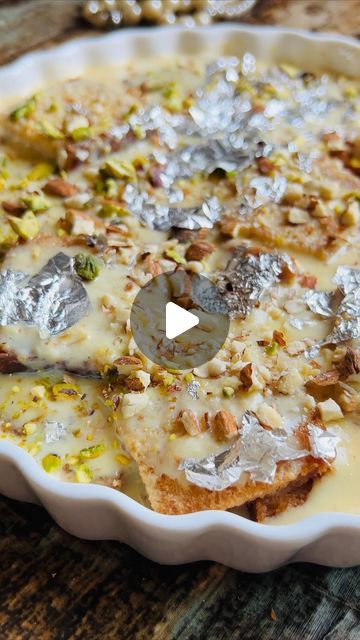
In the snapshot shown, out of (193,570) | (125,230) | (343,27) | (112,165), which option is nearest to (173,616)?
(193,570)

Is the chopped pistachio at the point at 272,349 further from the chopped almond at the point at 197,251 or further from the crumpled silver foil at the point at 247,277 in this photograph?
the chopped almond at the point at 197,251

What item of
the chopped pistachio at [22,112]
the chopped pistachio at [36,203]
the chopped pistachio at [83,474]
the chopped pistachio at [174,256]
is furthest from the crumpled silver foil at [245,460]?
the chopped pistachio at [22,112]

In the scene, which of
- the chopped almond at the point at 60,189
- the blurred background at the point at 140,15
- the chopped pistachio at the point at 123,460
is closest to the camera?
the chopped pistachio at the point at 123,460

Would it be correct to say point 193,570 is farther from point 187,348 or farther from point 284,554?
point 187,348

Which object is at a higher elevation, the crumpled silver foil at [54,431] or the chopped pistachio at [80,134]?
the chopped pistachio at [80,134]

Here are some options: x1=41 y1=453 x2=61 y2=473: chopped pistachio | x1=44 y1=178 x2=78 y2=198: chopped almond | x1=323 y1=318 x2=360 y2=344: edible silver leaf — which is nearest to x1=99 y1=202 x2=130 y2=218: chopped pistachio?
x1=44 y1=178 x2=78 y2=198: chopped almond
